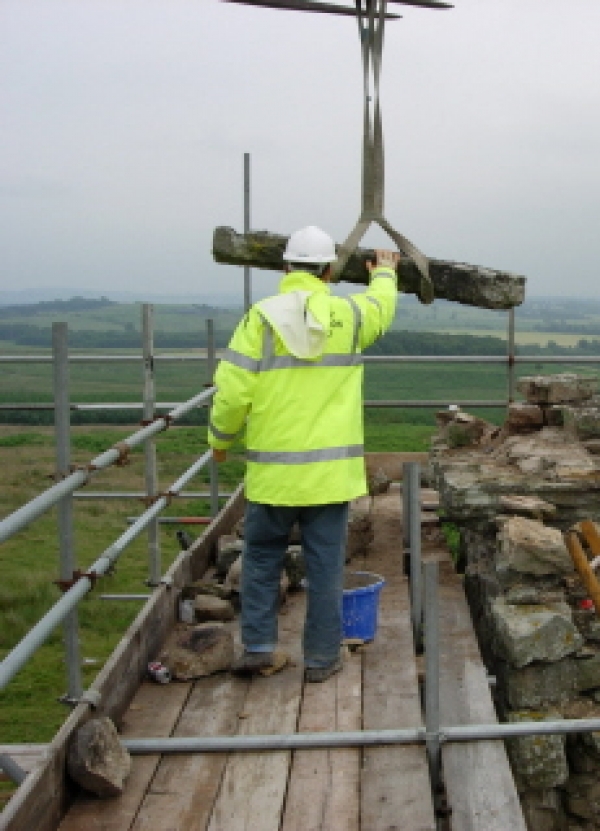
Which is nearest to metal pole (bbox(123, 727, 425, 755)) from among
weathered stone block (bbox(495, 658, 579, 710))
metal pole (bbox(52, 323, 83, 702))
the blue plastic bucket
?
metal pole (bbox(52, 323, 83, 702))

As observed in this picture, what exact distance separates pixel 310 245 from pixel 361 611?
165 centimetres

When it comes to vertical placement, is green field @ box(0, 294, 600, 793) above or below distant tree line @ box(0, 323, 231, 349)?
below

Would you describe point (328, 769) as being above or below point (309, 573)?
below

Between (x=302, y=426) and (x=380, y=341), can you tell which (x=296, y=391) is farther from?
(x=380, y=341)

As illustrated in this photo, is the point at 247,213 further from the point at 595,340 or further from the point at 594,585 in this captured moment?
the point at 595,340

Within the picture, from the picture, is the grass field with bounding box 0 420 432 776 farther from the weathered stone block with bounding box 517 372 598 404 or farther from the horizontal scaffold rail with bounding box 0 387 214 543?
the weathered stone block with bounding box 517 372 598 404

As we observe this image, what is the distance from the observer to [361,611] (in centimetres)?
512

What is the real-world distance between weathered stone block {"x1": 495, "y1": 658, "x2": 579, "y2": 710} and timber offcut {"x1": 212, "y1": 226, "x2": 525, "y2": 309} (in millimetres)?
1893

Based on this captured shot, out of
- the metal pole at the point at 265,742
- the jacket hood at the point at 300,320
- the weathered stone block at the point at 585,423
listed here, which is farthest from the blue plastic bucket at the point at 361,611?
the weathered stone block at the point at 585,423

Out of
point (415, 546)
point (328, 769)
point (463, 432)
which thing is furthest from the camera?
point (463, 432)

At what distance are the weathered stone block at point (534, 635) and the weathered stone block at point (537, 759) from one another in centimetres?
36

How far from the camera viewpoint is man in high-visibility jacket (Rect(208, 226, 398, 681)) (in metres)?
4.52

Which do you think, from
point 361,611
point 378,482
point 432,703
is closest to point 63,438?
point 432,703

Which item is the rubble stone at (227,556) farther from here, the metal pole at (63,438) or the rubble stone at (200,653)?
the metal pole at (63,438)
